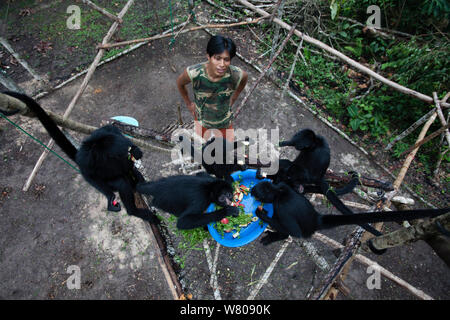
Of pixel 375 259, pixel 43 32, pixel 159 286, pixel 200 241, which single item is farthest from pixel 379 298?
pixel 43 32

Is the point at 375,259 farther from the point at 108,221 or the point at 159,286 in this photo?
the point at 108,221

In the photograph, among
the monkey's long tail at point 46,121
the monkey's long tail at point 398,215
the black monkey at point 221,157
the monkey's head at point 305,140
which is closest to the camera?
the monkey's long tail at point 398,215

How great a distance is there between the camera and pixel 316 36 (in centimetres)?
785

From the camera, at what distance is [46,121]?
9.55 ft

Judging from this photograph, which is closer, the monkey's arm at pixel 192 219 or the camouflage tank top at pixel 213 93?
the monkey's arm at pixel 192 219

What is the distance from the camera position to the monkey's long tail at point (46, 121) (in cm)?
263

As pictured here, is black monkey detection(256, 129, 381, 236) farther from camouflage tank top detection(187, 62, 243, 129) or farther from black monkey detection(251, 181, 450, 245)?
camouflage tank top detection(187, 62, 243, 129)

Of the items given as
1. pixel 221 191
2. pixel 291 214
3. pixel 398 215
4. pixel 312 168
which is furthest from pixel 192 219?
pixel 398 215

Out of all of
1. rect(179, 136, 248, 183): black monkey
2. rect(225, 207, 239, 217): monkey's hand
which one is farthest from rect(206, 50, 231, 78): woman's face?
rect(225, 207, 239, 217): monkey's hand

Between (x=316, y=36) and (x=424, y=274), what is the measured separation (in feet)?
23.1

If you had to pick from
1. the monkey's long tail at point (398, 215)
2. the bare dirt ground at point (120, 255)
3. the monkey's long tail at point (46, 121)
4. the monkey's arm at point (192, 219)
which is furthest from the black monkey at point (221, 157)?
the monkey's long tail at point (398, 215)

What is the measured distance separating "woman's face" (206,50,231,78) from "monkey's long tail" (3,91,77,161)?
2.21 m

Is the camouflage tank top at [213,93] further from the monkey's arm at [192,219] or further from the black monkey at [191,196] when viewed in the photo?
the monkey's arm at [192,219]

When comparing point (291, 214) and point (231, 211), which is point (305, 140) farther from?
point (231, 211)
